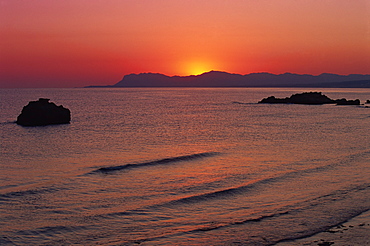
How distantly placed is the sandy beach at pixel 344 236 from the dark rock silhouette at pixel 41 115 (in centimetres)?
4718

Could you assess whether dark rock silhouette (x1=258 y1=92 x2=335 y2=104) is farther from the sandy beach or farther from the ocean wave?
the sandy beach

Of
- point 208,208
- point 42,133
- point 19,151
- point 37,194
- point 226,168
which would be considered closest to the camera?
point 208,208

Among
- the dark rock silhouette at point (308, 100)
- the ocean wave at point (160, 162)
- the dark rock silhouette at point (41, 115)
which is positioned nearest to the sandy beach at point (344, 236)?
the ocean wave at point (160, 162)

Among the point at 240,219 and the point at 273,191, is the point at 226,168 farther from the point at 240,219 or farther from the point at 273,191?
the point at 240,219

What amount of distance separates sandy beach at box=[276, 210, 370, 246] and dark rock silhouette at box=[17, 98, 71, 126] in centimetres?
4718

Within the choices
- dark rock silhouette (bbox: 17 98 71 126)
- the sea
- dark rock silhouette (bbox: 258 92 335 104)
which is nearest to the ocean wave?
the sea

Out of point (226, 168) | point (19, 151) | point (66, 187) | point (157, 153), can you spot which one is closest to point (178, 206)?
point (66, 187)

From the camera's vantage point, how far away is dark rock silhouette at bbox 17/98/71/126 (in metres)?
52.0

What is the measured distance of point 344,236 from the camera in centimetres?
1136

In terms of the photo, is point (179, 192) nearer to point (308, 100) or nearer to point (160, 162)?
point (160, 162)

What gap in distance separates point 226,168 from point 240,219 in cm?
915

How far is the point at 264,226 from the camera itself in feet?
41.0

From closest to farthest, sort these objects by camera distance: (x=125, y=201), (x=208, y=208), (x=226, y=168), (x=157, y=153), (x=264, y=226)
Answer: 1. (x=264, y=226)
2. (x=208, y=208)
3. (x=125, y=201)
4. (x=226, y=168)
5. (x=157, y=153)

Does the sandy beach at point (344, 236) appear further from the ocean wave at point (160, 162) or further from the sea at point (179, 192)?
the ocean wave at point (160, 162)
